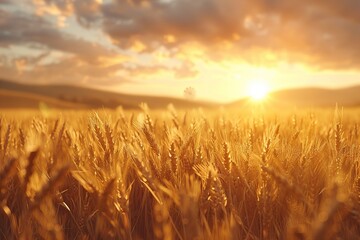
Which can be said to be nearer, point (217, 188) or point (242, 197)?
point (217, 188)

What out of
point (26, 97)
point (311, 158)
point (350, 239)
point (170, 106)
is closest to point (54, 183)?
point (350, 239)

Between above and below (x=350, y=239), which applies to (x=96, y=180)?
above

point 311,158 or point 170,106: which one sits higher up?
point 170,106

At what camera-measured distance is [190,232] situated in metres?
0.85

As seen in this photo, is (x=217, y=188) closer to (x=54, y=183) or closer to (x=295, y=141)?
(x=54, y=183)

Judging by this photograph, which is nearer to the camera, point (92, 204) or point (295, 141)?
point (92, 204)

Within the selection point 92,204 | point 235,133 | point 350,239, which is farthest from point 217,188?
point 235,133

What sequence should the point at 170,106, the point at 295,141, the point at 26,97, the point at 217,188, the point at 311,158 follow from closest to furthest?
the point at 217,188, the point at 311,158, the point at 295,141, the point at 170,106, the point at 26,97

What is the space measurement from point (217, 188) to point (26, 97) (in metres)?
34.0

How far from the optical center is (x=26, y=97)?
107 feet

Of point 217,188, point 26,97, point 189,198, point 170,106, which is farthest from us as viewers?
point 26,97

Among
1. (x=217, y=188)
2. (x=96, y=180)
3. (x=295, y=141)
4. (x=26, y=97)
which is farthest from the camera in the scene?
(x=26, y=97)

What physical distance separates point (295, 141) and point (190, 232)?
1084mm

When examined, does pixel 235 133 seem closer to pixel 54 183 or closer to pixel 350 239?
pixel 350 239
